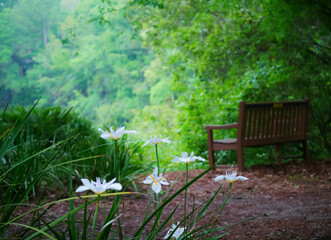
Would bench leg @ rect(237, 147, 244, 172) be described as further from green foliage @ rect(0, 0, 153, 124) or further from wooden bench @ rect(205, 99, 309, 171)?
green foliage @ rect(0, 0, 153, 124)

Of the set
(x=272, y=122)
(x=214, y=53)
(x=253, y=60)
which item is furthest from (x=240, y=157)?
(x=214, y=53)

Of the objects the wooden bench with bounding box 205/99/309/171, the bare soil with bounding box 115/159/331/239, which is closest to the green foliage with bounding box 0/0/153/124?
the wooden bench with bounding box 205/99/309/171

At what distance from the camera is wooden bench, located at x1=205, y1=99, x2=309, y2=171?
5.04m

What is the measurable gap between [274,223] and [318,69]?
16.1 feet

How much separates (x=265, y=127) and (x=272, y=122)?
5.0 inches

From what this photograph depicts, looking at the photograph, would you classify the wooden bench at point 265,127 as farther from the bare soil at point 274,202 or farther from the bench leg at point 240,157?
the bare soil at point 274,202

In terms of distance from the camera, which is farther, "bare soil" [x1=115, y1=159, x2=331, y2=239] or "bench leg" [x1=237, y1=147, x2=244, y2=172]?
"bench leg" [x1=237, y1=147, x2=244, y2=172]

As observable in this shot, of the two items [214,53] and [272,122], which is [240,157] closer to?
[272,122]

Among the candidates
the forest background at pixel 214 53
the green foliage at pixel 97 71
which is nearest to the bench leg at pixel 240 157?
the forest background at pixel 214 53

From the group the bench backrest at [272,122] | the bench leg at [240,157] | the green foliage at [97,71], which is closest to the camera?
the bench leg at [240,157]

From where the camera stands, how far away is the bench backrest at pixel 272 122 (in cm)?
508

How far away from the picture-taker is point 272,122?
545 centimetres

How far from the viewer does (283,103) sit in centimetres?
548

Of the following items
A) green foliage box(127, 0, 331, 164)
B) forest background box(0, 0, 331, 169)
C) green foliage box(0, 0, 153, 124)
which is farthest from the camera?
green foliage box(0, 0, 153, 124)
